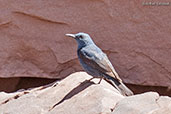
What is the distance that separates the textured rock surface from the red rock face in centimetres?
78

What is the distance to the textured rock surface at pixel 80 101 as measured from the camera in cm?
410

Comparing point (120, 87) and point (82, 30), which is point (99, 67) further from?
point (82, 30)

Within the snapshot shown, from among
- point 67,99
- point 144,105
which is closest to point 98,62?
point 67,99

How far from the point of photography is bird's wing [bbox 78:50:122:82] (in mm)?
5125

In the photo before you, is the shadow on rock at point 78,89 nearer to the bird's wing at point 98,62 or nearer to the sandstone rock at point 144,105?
the bird's wing at point 98,62

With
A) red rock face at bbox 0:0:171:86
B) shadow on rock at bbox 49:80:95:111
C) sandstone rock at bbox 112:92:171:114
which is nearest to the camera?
sandstone rock at bbox 112:92:171:114

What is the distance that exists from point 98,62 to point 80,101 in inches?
31.3

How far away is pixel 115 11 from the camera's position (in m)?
5.85

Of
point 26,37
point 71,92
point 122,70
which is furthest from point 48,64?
point 71,92

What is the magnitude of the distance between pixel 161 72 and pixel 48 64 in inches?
57.7

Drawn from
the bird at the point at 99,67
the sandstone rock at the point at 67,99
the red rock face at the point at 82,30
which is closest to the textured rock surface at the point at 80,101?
the sandstone rock at the point at 67,99

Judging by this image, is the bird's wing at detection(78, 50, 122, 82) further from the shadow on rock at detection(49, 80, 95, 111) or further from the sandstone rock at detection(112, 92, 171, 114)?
the sandstone rock at detection(112, 92, 171, 114)

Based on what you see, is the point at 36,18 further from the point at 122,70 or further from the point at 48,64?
the point at 122,70

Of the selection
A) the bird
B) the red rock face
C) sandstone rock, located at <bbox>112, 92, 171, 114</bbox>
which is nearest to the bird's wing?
the bird
